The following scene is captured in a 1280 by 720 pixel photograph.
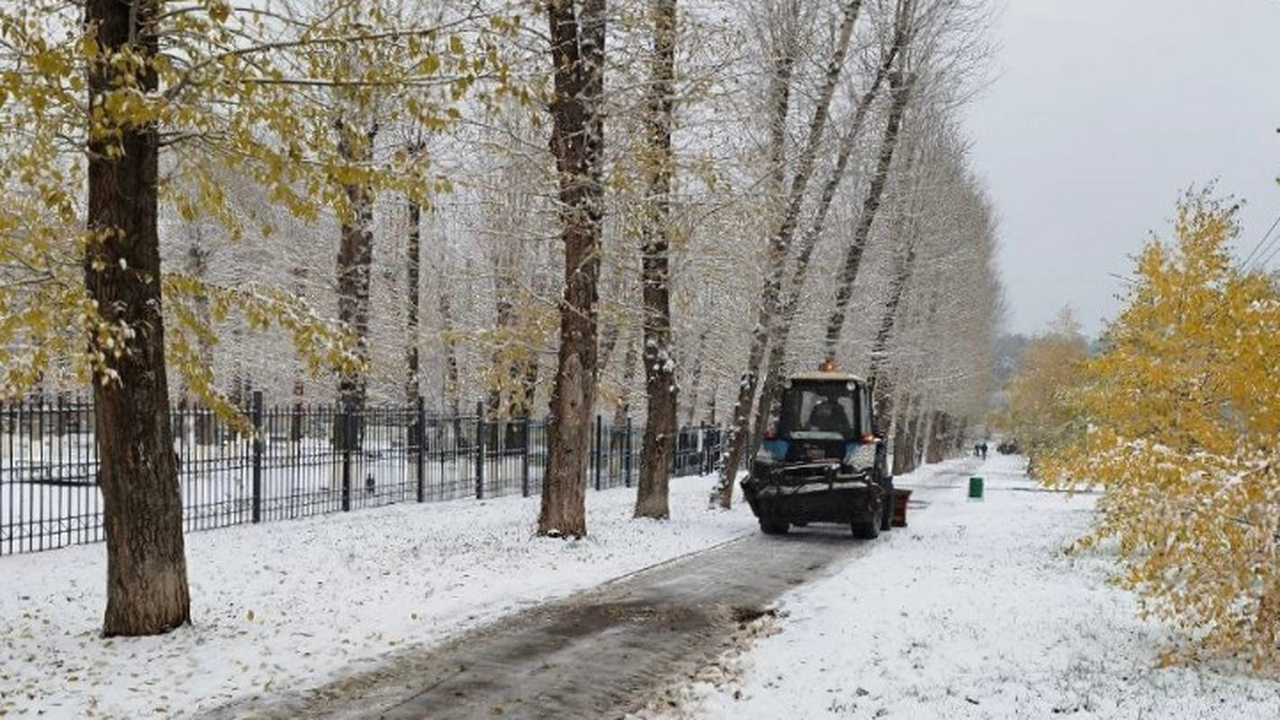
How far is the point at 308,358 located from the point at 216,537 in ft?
22.4

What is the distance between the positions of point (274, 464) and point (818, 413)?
847 centimetres

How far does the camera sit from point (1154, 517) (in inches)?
269

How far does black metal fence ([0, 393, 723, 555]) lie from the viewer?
37.5 feet

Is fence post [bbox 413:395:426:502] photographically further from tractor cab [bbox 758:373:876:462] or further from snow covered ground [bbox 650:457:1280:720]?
snow covered ground [bbox 650:457:1280:720]

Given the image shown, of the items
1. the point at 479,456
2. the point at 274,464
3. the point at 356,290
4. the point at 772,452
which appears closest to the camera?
the point at 274,464

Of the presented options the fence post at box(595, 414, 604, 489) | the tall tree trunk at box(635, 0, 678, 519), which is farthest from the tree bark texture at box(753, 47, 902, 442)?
the fence post at box(595, 414, 604, 489)

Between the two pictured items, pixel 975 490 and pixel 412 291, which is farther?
pixel 975 490

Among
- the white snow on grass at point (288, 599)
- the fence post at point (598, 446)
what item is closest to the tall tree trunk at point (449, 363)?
the fence post at point (598, 446)

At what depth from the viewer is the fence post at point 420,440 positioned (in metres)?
18.8

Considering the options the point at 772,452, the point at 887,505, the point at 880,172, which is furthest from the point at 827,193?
the point at 887,505

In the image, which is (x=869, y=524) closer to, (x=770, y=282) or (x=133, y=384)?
(x=770, y=282)

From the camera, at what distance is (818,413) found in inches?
656

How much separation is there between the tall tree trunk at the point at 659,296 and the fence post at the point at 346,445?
4839 millimetres

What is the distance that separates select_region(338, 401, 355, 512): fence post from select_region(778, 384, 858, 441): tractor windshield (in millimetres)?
7085
